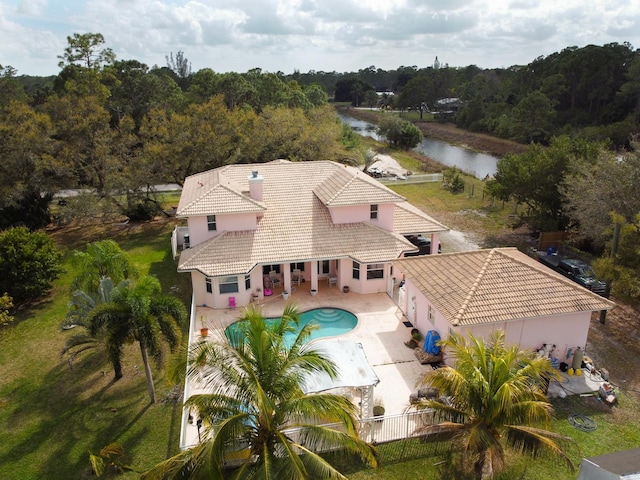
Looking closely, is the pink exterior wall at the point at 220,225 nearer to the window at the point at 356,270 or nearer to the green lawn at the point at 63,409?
the window at the point at 356,270

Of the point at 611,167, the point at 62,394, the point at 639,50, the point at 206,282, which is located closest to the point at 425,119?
the point at 639,50

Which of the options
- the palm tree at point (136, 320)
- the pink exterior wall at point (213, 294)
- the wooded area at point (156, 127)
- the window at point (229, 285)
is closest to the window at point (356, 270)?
the pink exterior wall at point (213, 294)

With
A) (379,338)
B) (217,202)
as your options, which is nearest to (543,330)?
(379,338)

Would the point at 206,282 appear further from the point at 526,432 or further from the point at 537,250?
the point at 537,250

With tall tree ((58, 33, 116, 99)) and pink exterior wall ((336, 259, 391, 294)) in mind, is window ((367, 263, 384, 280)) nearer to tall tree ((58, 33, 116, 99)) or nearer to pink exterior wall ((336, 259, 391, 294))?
pink exterior wall ((336, 259, 391, 294))

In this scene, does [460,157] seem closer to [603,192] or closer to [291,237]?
[603,192]
